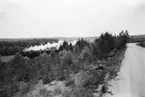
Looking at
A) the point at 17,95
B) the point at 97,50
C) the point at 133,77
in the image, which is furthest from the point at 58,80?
the point at 97,50

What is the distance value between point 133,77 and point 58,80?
660cm

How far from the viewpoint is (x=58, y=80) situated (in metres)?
14.2

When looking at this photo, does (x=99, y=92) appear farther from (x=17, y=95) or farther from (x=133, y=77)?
(x=17, y=95)

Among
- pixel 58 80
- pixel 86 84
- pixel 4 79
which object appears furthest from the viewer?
pixel 4 79

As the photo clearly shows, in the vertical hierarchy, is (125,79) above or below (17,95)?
above

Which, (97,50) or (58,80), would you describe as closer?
(58,80)

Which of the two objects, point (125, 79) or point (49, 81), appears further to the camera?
point (49, 81)

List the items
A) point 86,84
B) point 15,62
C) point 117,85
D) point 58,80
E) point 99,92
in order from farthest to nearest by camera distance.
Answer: point 15,62 → point 58,80 → point 86,84 → point 117,85 → point 99,92

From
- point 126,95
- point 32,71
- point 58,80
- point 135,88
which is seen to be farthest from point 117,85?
point 32,71

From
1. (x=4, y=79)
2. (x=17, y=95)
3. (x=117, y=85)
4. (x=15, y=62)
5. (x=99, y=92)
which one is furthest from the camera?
(x=15, y=62)

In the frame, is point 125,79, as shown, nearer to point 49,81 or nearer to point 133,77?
point 133,77

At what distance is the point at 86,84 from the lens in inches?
426

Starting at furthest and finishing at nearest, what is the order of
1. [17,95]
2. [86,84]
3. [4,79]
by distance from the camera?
[4,79]
[17,95]
[86,84]

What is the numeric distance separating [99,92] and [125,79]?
10.3 ft
